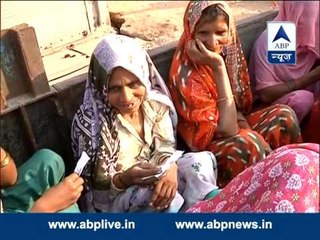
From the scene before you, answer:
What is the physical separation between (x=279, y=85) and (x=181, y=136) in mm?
544

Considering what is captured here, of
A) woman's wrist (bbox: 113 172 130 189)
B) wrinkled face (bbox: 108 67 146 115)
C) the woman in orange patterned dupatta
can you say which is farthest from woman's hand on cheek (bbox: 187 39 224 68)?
woman's wrist (bbox: 113 172 130 189)

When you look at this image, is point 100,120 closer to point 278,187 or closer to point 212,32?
point 212,32

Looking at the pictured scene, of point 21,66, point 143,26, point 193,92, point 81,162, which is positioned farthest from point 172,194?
point 143,26

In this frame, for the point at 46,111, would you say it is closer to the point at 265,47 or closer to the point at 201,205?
the point at 201,205

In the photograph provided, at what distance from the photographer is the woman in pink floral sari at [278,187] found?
1542mm

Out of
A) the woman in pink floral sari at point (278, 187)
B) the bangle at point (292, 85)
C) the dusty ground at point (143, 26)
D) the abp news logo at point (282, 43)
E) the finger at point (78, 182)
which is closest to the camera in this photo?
the woman in pink floral sari at point (278, 187)

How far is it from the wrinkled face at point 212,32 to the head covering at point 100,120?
9.3 inches

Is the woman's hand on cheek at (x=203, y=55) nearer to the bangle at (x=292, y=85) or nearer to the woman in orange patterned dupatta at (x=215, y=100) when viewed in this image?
the woman in orange patterned dupatta at (x=215, y=100)

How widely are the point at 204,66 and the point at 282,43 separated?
43cm

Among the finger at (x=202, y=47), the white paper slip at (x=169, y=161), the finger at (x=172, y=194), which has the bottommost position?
the finger at (x=172, y=194)

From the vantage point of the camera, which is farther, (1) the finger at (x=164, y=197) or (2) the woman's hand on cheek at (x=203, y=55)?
(2) the woman's hand on cheek at (x=203, y=55)

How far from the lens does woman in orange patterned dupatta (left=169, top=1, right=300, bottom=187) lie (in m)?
2.10

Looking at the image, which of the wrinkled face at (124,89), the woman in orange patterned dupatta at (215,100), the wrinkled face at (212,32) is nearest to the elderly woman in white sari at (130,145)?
the wrinkled face at (124,89)

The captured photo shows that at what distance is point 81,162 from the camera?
1907mm
